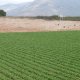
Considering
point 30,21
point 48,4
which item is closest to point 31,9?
point 48,4

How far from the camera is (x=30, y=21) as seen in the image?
37.7m

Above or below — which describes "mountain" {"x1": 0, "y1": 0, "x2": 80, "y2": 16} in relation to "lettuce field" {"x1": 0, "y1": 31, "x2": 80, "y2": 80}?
below

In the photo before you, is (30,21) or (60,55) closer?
(60,55)

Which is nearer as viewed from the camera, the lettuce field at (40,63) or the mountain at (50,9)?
the lettuce field at (40,63)

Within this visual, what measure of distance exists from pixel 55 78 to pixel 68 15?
1590 inches

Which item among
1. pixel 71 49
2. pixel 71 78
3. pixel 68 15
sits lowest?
pixel 68 15

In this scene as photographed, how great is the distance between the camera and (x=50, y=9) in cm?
4781

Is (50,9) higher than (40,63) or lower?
lower

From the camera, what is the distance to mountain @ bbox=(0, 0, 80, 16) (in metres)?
47.2

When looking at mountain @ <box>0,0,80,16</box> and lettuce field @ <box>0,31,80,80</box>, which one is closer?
lettuce field @ <box>0,31,80,80</box>

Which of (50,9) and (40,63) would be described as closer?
(40,63)

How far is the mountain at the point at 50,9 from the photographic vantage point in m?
47.2

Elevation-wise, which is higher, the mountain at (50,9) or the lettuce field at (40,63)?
the lettuce field at (40,63)

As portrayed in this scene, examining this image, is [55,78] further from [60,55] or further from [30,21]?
[30,21]
